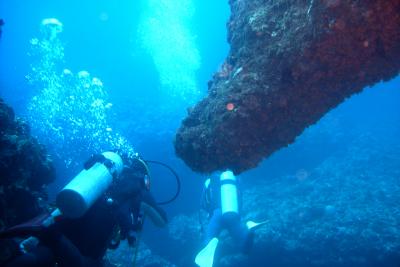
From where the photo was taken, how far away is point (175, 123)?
1856 centimetres

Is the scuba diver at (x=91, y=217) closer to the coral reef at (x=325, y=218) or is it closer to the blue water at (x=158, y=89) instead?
the blue water at (x=158, y=89)

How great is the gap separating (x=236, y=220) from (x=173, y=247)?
5399 mm

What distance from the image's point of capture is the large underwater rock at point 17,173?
5.54m

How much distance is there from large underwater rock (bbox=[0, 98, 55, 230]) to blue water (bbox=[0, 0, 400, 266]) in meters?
4.37

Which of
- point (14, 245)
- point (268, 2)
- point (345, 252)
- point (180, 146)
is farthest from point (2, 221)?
point (345, 252)

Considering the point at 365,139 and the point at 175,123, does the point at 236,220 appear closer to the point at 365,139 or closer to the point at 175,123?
the point at 175,123

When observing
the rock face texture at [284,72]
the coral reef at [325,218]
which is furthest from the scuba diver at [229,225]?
the rock face texture at [284,72]

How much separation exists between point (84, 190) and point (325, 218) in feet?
29.2

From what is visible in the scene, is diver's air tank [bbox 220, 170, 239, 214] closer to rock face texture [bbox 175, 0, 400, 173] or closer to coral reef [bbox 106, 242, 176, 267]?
coral reef [bbox 106, 242, 176, 267]

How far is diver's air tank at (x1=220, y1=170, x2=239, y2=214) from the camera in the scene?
8.82 meters

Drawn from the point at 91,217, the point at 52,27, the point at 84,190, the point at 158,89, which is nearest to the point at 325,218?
the point at 91,217

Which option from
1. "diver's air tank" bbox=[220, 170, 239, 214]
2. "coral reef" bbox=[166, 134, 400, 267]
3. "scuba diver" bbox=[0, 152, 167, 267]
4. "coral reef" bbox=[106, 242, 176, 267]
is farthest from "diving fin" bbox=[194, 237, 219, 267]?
"coral reef" bbox=[106, 242, 176, 267]

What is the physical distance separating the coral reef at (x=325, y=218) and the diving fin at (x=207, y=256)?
1.77 meters

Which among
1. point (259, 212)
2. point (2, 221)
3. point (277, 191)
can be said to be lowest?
point (2, 221)
